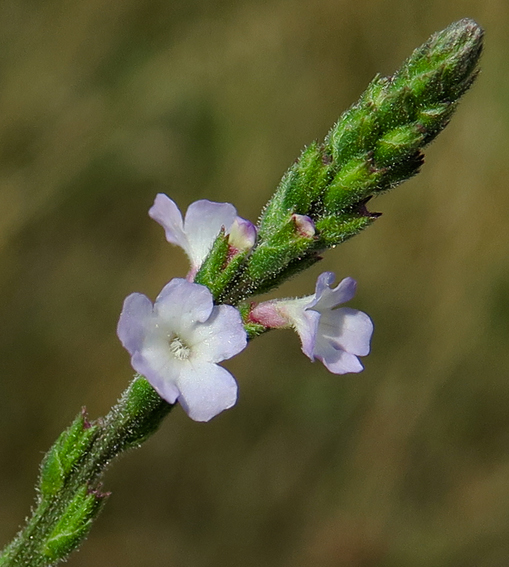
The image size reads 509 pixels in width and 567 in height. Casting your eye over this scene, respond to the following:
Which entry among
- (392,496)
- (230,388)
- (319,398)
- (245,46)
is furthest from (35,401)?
(230,388)

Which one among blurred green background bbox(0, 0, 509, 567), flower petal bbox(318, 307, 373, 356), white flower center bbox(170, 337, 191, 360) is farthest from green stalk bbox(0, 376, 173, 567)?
blurred green background bbox(0, 0, 509, 567)

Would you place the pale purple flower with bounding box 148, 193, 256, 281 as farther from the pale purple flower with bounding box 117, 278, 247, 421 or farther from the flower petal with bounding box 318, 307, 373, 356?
the flower petal with bounding box 318, 307, 373, 356

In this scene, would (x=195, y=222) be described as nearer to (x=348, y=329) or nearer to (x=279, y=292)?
(x=348, y=329)

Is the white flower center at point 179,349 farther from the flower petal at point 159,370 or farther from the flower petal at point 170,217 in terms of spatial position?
the flower petal at point 170,217

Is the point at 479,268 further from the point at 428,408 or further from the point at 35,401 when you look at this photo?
the point at 35,401

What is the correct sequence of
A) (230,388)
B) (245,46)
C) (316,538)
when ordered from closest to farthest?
(230,388)
(316,538)
(245,46)

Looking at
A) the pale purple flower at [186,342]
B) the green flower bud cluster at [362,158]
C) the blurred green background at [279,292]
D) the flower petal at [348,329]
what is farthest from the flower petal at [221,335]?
the blurred green background at [279,292]
